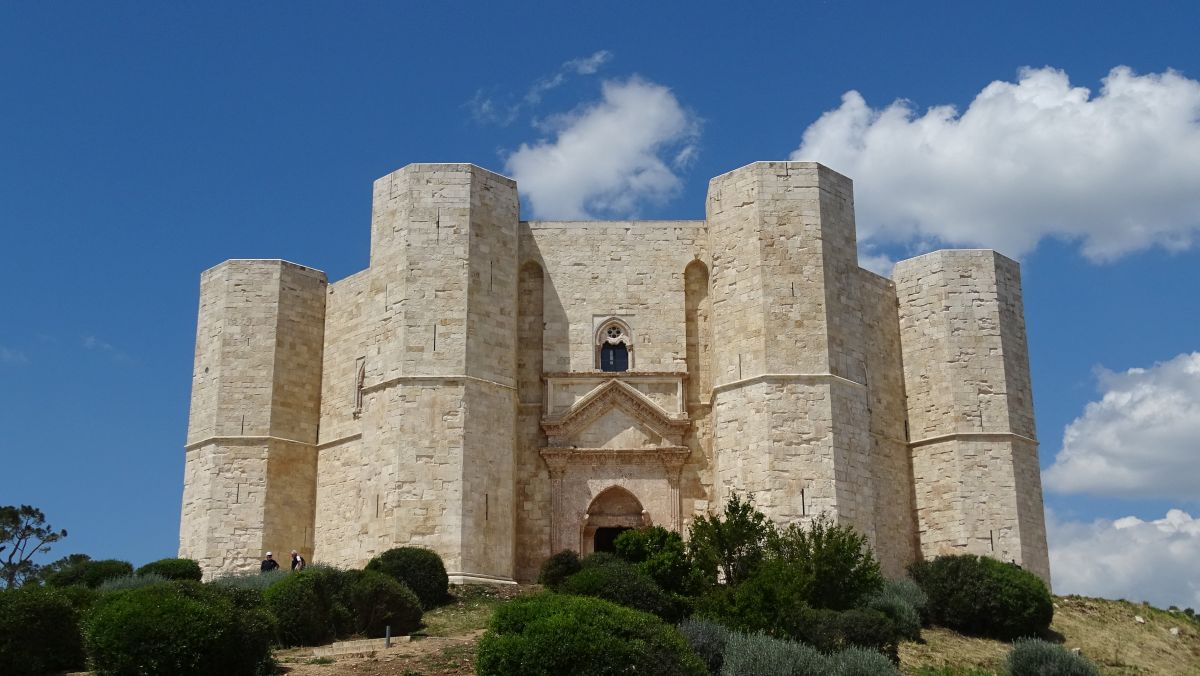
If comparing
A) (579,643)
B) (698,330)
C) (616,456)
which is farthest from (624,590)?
(698,330)

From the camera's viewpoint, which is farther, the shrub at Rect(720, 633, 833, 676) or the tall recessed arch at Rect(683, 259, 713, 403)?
the tall recessed arch at Rect(683, 259, 713, 403)

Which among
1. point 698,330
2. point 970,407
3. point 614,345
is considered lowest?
point 970,407

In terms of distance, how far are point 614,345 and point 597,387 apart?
1057 mm

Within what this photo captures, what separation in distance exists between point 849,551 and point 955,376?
7.99 m

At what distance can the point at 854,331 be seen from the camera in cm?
2534

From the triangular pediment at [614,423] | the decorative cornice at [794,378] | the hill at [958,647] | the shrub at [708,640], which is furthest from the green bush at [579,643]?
the triangular pediment at [614,423]

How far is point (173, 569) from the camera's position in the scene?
23156 mm

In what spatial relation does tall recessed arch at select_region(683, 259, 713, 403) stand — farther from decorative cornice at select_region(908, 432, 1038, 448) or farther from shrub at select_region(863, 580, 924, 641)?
shrub at select_region(863, 580, 924, 641)

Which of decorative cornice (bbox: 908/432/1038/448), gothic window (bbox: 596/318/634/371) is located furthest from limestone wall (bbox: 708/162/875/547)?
decorative cornice (bbox: 908/432/1038/448)

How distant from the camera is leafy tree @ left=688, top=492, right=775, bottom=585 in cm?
2061

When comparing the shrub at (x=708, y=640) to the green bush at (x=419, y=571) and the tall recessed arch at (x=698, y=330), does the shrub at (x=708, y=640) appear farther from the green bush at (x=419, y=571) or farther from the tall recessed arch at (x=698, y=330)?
the tall recessed arch at (x=698, y=330)

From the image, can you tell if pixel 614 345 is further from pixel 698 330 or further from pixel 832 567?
pixel 832 567

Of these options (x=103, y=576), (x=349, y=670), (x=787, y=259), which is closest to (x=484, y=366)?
(x=787, y=259)

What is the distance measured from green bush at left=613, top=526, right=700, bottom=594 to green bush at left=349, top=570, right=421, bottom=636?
3.69m
